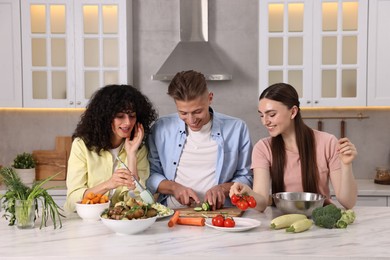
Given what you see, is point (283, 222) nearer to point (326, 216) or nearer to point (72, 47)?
point (326, 216)

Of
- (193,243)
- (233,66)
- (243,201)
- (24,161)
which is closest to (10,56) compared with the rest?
(24,161)

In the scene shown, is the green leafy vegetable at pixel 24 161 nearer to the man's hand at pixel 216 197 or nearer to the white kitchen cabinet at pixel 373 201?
the man's hand at pixel 216 197

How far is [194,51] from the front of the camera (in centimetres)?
499

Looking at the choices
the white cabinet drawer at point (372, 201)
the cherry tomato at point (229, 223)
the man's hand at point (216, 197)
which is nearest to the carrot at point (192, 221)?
the cherry tomato at point (229, 223)

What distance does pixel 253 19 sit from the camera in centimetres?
521

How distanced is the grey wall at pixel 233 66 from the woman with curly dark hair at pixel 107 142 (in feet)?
6.78

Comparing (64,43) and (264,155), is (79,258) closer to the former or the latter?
(264,155)

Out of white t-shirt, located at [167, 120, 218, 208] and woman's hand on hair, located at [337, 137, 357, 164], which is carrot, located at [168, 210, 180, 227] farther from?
woman's hand on hair, located at [337, 137, 357, 164]

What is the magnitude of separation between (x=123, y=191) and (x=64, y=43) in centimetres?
231

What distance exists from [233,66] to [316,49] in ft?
2.69

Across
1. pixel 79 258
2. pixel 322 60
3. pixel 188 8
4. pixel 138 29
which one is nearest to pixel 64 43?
pixel 138 29

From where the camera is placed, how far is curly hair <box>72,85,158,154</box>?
10.1 feet

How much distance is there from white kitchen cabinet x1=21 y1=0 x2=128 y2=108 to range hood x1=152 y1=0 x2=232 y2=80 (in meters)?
0.43

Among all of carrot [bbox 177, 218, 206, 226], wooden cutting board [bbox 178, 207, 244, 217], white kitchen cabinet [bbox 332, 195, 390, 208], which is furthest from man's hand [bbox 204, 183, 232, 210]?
white kitchen cabinet [bbox 332, 195, 390, 208]
